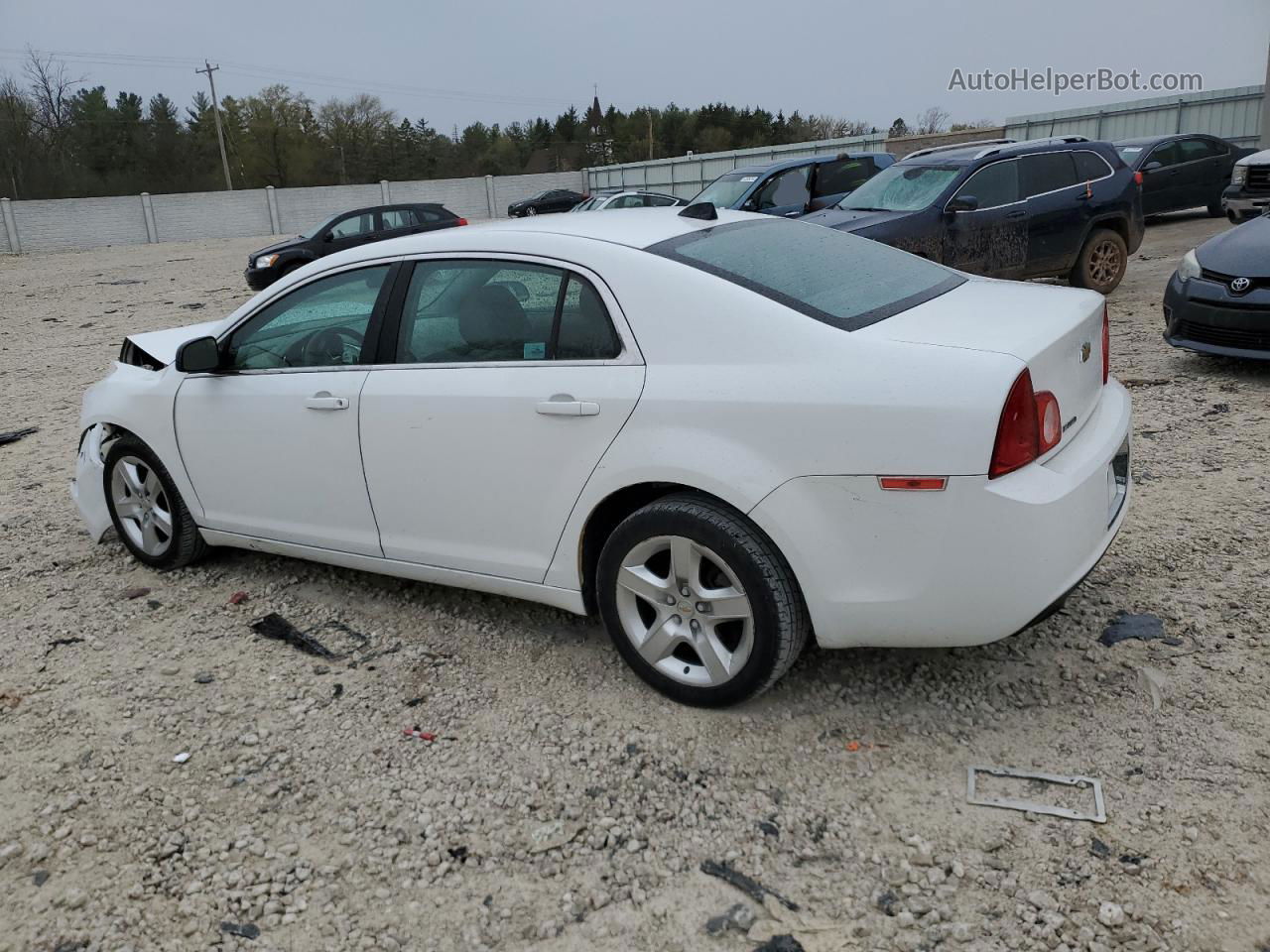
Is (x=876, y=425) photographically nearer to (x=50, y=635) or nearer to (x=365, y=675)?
(x=365, y=675)

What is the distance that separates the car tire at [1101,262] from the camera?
10383mm

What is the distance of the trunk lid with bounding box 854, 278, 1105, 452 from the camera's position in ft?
9.34

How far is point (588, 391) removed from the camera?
3.19 m

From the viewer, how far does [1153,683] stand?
3.24 metres

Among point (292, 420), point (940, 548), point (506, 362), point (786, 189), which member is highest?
point (786, 189)

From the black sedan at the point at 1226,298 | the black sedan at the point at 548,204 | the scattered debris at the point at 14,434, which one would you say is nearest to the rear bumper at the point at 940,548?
the black sedan at the point at 1226,298

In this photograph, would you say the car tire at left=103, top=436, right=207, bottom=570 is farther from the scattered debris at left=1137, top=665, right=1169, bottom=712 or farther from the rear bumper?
the scattered debris at left=1137, top=665, right=1169, bottom=712

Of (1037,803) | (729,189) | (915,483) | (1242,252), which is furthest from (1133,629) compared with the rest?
(729,189)

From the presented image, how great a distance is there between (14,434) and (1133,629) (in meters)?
8.06

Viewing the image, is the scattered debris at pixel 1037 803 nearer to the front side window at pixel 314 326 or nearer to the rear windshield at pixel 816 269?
the rear windshield at pixel 816 269

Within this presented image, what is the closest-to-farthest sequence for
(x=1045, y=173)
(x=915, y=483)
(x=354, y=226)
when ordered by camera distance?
1. (x=915, y=483)
2. (x=1045, y=173)
3. (x=354, y=226)

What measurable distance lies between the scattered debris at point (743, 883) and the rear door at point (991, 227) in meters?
8.21

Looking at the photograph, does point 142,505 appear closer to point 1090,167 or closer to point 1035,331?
point 1035,331

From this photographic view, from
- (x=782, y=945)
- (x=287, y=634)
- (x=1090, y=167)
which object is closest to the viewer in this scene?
(x=782, y=945)
